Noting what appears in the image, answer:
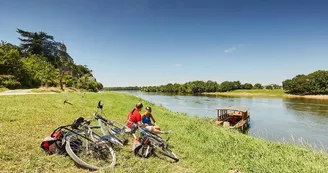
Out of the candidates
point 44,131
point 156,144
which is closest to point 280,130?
point 156,144

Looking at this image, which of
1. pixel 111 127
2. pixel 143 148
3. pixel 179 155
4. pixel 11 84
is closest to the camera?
pixel 143 148

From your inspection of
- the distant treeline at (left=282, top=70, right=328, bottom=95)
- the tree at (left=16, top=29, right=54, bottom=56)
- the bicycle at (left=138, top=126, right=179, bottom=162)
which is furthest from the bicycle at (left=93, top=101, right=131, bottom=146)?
the distant treeline at (left=282, top=70, right=328, bottom=95)

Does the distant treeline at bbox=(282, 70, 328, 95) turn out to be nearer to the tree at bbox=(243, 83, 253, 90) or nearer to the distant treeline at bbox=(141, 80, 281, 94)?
the distant treeline at bbox=(141, 80, 281, 94)

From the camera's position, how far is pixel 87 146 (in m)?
5.82

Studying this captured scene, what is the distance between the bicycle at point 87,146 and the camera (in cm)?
563

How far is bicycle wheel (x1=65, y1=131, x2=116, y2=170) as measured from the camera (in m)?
5.59

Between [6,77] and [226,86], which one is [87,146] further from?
[226,86]

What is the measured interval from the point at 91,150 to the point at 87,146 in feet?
0.52

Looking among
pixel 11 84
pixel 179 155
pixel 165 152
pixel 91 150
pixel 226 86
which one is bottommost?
pixel 179 155

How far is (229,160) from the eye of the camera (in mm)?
7367

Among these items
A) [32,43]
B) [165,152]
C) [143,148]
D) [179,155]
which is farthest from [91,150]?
[32,43]

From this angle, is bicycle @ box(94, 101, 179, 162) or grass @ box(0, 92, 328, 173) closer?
grass @ box(0, 92, 328, 173)

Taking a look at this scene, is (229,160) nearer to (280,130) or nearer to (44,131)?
(44,131)

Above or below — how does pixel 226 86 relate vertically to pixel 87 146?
above
